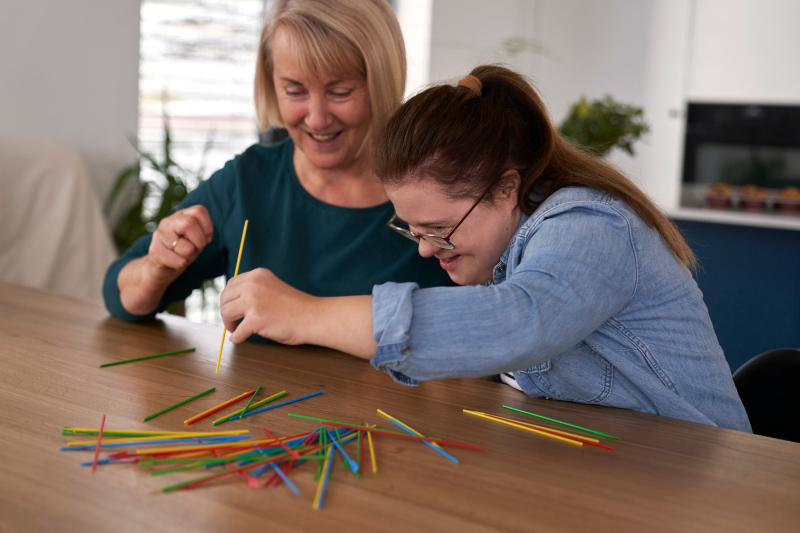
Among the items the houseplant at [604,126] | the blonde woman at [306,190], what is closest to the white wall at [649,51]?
the houseplant at [604,126]

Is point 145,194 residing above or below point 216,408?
above

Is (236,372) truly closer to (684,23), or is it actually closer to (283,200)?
(283,200)

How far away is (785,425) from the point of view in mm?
1169

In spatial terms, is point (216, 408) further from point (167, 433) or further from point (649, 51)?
point (649, 51)

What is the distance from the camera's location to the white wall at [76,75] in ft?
7.89

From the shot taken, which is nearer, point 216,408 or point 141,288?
point 216,408

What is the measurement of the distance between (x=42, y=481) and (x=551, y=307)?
0.58 m

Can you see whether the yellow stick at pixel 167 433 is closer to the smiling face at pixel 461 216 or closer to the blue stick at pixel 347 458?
the blue stick at pixel 347 458

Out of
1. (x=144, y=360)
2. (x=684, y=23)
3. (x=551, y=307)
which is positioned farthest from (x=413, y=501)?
(x=684, y=23)

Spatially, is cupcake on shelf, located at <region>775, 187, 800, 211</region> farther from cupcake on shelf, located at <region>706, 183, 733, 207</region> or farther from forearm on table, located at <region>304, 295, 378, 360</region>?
forearm on table, located at <region>304, 295, 378, 360</region>

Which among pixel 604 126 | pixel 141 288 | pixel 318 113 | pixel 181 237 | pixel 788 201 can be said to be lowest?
pixel 141 288

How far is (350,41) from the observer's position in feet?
4.60

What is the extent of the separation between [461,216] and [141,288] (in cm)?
70

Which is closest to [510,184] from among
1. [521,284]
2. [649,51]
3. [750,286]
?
[521,284]
